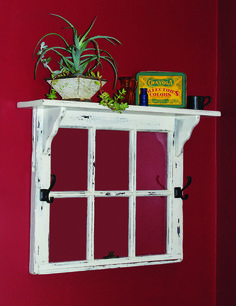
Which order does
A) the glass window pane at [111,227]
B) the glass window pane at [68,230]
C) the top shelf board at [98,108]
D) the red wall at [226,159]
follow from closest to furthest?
the top shelf board at [98,108]
the glass window pane at [68,230]
the glass window pane at [111,227]
the red wall at [226,159]

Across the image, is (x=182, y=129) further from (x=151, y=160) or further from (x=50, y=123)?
→ (x=50, y=123)

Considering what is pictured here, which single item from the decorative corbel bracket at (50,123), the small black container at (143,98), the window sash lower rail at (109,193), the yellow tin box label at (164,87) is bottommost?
the window sash lower rail at (109,193)

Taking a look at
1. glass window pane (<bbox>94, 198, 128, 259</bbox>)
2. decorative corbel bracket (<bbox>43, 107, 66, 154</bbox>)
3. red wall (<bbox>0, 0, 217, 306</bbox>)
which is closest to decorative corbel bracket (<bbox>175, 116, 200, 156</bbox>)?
red wall (<bbox>0, 0, 217, 306</bbox>)

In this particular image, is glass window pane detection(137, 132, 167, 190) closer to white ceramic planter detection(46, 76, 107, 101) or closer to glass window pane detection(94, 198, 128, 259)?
glass window pane detection(94, 198, 128, 259)

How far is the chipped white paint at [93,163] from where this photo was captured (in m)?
2.06

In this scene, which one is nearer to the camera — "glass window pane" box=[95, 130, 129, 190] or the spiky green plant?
the spiky green plant

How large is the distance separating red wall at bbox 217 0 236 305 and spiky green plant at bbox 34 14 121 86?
0.62 metres

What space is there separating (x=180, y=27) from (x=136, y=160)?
712 mm

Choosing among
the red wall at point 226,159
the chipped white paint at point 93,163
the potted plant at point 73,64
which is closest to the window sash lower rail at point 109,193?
the chipped white paint at point 93,163

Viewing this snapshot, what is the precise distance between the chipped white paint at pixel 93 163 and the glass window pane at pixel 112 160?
0.03 meters

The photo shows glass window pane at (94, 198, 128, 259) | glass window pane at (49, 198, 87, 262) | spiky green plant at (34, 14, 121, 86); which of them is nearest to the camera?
spiky green plant at (34, 14, 121, 86)

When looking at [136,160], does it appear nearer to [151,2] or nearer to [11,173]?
[11,173]

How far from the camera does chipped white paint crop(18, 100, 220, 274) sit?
2.06 metres

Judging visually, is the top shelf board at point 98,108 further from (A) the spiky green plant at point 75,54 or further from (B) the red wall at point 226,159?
(B) the red wall at point 226,159
